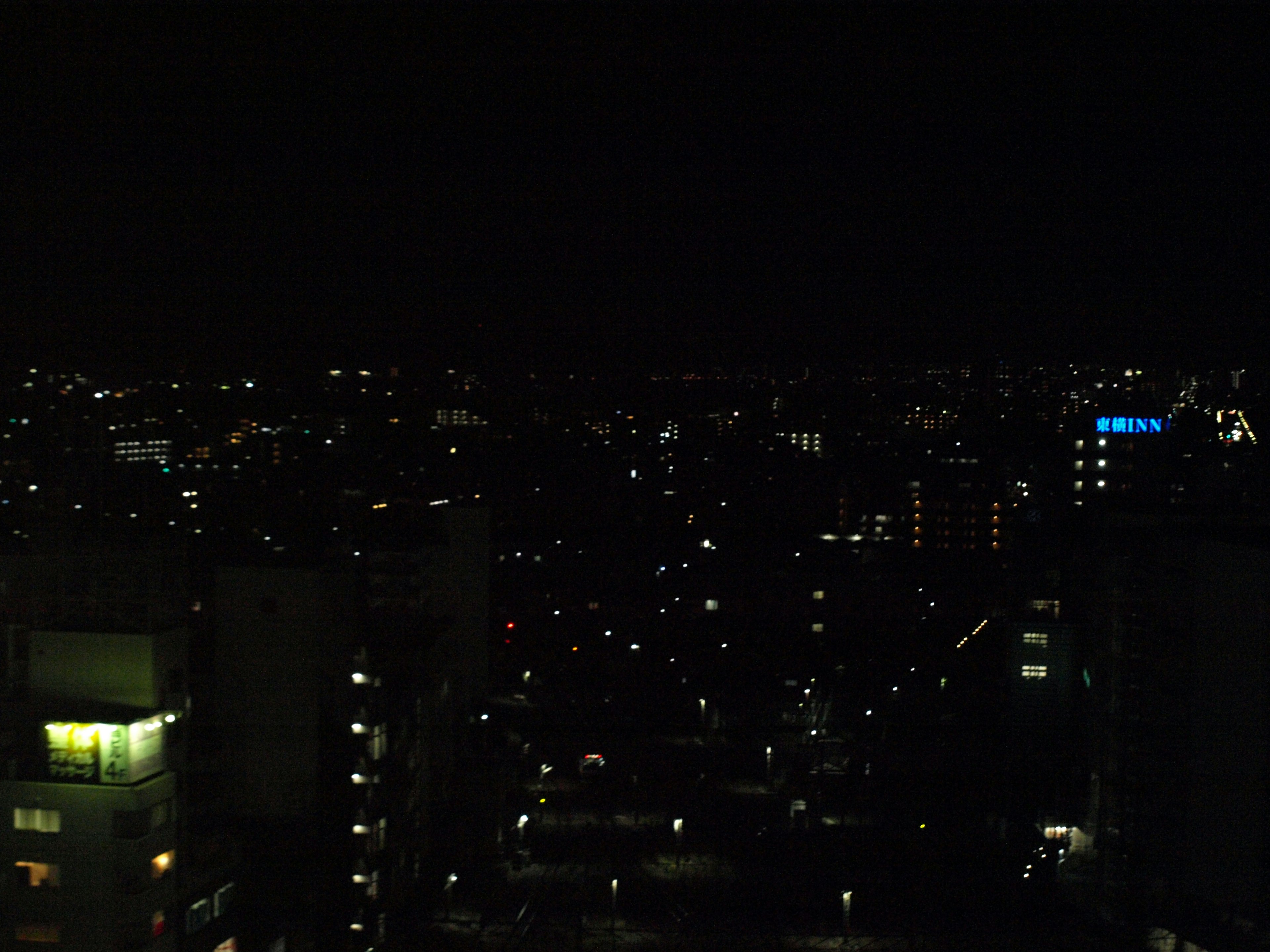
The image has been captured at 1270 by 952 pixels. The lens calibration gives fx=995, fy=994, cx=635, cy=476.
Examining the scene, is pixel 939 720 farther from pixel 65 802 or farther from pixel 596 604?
pixel 65 802

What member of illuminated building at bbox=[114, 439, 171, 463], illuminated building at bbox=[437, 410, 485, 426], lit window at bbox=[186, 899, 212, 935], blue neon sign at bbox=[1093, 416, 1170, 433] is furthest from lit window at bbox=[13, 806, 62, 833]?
blue neon sign at bbox=[1093, 416, 1170, 433]

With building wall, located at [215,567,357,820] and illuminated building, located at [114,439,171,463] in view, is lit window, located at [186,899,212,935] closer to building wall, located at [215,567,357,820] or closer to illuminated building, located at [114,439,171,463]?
building wall, located at [215,567,357,820]

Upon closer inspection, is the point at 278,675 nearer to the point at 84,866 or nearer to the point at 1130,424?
the point at 84,866

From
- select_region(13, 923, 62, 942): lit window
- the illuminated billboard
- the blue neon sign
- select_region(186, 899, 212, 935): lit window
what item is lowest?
select_region(186, 899, 212, 935): lit window

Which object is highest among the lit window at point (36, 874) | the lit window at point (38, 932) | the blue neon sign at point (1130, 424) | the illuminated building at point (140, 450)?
the blue neon sign at point (1130, 424)

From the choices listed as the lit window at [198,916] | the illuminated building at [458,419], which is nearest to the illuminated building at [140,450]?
the illuminated building at [458,419]

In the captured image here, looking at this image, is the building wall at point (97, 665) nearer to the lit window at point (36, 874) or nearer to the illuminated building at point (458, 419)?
the lit window at point (36, 874)
